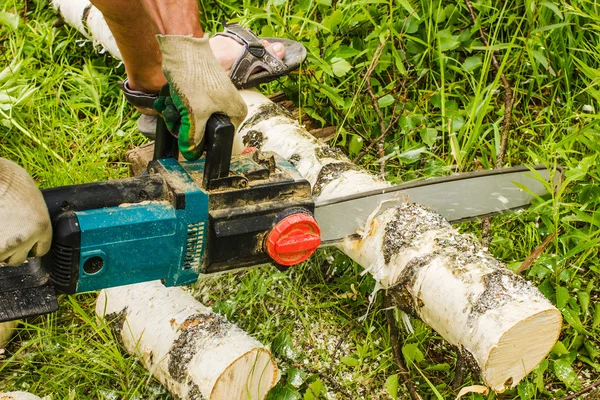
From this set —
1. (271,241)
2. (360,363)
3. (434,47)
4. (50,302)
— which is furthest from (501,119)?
(50,302)

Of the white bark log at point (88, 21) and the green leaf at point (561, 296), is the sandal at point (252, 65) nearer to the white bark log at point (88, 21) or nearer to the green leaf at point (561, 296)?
the white bark log at point (88, 21)

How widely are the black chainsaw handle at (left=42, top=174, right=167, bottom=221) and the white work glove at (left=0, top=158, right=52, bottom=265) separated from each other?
0.07 meters

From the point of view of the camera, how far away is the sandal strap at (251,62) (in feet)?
9.96

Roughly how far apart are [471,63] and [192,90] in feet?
5.52

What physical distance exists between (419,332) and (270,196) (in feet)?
2.69

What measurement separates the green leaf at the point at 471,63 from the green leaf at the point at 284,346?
4.80 ft

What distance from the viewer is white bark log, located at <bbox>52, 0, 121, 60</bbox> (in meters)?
3.51

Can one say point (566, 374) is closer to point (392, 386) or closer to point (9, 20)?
point (392, 386)

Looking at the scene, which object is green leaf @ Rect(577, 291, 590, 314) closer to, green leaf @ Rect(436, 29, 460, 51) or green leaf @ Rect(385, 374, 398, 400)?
green leaf @ Rect(385, 374, 398, 400)

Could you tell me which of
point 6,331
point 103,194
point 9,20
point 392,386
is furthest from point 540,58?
point 9,20

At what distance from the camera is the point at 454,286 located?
2.11 meters

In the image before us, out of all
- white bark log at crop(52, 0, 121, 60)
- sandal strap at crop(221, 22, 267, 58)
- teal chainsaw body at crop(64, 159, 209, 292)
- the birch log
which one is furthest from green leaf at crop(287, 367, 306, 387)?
white bark log at crop(52, 0, 121, 60)

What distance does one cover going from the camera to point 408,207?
2357 mm

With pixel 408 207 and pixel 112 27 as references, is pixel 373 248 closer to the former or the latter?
pixel 408 207
